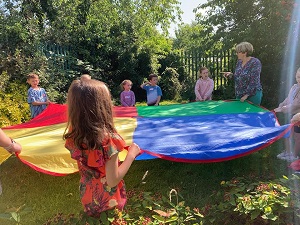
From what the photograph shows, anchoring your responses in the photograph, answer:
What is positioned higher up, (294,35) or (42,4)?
(42,4)

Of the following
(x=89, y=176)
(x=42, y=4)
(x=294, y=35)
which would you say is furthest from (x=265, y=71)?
(x=89, y=176)

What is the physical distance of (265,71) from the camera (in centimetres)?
717

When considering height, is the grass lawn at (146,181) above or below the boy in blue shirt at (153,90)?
below

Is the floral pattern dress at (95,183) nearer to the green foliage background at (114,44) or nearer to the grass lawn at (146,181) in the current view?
the grass lawn at (146,181)

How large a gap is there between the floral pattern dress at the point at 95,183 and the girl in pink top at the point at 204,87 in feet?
11.7

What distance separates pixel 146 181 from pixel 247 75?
188cm

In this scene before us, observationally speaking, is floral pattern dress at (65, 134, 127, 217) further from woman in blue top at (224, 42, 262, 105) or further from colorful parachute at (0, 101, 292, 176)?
woman in blue top at (224, 42, 262, 105)

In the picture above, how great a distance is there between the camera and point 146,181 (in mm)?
3098

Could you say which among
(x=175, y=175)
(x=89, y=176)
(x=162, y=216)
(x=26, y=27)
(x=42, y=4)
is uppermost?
(x=42, y=4)

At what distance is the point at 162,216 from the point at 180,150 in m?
0.96

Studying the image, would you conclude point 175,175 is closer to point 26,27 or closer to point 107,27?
point 26,27

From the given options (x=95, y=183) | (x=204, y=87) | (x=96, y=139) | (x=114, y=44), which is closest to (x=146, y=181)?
(x=95, y=183)

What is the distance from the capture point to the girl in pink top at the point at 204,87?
196 inches

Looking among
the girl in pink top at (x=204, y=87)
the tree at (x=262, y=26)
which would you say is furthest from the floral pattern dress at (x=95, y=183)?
the tree at (x=262, y=26)
